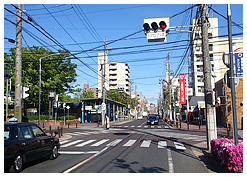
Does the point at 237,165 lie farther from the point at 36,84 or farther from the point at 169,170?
the point at 36,84

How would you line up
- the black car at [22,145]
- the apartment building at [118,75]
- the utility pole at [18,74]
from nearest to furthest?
A: the black car at [22,145] < the utility pole at [18,74] < the apartment building at [118,75]

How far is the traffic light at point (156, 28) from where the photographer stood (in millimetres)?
11281

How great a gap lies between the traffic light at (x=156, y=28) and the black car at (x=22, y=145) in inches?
259

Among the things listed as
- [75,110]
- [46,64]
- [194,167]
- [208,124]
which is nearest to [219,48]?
[75,110]

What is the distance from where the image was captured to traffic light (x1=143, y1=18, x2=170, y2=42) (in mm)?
11281

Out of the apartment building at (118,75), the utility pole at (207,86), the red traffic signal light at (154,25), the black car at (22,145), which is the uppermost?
the apartment building at (118,75)

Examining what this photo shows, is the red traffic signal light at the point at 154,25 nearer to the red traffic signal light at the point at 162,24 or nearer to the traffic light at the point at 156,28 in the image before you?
the traffic light at the point at 156,28

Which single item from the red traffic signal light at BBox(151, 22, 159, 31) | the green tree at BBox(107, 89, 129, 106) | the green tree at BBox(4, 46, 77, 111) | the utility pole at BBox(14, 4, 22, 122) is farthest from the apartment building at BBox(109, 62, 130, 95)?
the red traffic signal light at BBox(151, 22, 159, 31)

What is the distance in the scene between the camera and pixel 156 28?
11.3 m

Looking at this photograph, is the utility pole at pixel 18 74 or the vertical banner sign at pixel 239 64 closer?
the vertical banner sign at pixel 239 64

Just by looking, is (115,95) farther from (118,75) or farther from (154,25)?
(154,25)

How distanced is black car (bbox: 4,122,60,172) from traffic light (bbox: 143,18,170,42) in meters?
6.59

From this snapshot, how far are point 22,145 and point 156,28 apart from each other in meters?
7.61

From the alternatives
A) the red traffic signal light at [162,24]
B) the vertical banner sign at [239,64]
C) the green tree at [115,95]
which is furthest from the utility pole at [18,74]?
the green tree at [115,95]
